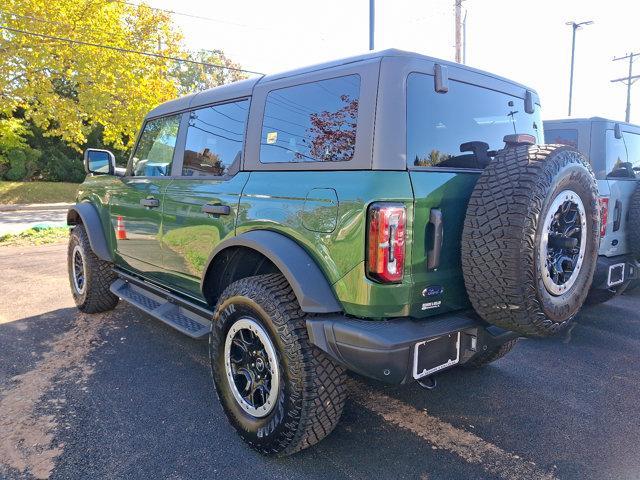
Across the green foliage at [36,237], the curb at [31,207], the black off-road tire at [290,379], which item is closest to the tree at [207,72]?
the curb at [31,207]

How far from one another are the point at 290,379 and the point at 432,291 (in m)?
0.82

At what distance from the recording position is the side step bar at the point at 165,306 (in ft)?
10.9

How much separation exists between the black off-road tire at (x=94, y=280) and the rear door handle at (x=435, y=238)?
3.53 metres

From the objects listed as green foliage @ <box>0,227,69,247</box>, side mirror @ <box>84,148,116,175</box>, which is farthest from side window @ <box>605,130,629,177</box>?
green foliage @ <box>0,227,69,247</box>

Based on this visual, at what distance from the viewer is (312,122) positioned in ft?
8.52

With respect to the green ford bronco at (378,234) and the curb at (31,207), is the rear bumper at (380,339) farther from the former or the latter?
the curb at (31,207)

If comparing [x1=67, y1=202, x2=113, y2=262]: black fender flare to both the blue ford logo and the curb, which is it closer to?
the blue ford logo

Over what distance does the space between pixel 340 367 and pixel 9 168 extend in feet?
87.6

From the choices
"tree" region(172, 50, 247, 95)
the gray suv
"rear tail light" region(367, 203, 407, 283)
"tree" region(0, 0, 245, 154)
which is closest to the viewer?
"rear tail light" region(367, 203, 407, 283)

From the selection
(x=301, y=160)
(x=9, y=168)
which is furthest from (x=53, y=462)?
(x=9, y=168)

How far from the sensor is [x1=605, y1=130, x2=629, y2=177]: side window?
4844 millimetres

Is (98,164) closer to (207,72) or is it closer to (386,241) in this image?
(386,241)

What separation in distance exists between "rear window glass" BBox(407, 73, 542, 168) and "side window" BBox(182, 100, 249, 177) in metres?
1.18

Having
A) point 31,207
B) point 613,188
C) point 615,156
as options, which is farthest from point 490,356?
point 31,207
